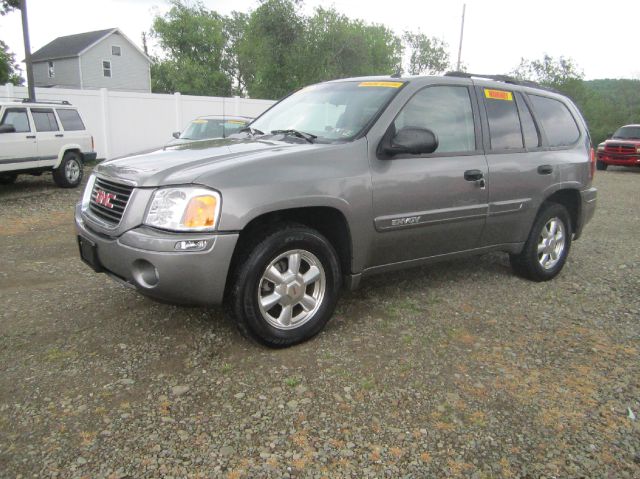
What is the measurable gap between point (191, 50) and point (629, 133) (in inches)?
1476

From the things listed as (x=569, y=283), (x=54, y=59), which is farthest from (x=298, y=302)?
(x=54, y=59)

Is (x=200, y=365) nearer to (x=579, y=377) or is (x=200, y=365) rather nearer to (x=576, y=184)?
(x=579, y=377)

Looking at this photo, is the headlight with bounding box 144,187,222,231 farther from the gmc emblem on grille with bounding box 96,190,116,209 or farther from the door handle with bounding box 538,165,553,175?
the door handle with bounding box 538,165,553,175

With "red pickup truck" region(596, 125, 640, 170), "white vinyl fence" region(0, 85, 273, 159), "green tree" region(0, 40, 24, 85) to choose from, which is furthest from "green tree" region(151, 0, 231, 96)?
"red pickup truck" region(596, 125, 640, 170)

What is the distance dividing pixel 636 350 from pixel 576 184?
74.3 inches

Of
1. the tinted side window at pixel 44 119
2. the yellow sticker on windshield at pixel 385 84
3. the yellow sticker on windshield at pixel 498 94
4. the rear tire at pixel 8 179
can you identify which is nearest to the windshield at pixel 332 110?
the yellow sticker on windshield at pixel 385 84

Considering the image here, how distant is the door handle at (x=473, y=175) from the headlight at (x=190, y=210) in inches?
79.4

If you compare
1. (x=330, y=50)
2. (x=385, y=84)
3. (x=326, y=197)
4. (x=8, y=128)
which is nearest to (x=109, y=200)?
(x=326, y=197)

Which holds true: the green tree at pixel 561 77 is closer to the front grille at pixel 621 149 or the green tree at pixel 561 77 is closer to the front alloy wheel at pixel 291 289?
the front grille at pixel 621 149

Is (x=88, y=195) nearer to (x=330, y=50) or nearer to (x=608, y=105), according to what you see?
(x=330, y=50)

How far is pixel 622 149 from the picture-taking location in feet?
58.9

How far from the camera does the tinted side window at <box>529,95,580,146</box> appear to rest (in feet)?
15.8

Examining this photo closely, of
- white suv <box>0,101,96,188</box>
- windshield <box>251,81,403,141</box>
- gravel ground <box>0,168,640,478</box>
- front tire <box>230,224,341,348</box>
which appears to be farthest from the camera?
white suv <box>0,101,96,188</box>

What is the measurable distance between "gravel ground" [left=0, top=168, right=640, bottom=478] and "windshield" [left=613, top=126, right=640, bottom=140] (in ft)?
53.5
